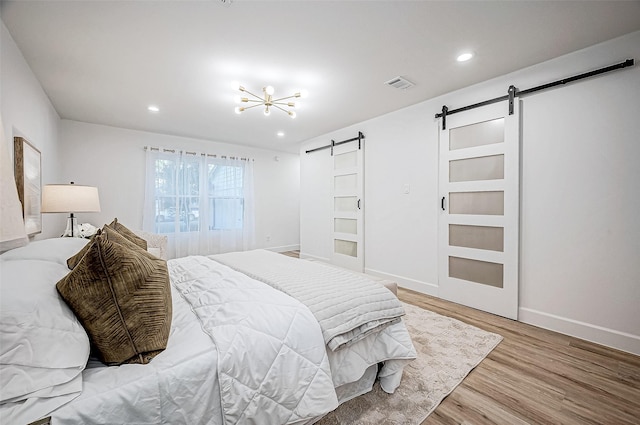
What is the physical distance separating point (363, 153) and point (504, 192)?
215 centimetres

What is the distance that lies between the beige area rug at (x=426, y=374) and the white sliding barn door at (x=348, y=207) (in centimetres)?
192

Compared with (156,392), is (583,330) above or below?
below

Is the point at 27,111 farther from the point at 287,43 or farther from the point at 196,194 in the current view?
the point at 196,194

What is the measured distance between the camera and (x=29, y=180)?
97.2 inches

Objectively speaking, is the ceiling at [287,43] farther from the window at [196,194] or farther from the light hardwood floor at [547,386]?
the light hardwood floor at [547,386]

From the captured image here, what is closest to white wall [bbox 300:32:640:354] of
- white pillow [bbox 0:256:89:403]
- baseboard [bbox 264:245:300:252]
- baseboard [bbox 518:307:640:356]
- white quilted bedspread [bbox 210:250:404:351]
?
baseboard [bbox 518:307:640:356]

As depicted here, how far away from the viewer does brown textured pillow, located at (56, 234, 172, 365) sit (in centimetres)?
101

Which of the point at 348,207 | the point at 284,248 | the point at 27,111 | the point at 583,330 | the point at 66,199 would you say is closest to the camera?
the point at 583,330

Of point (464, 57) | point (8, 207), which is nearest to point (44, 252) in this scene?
point (8, 207)

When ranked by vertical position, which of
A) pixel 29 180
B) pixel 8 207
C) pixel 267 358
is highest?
pixel 29 180

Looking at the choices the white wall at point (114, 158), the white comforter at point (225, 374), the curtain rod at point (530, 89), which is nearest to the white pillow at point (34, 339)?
the white comforter at point (225, 374)

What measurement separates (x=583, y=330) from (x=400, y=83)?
2.93 m

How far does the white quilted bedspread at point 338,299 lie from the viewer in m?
1.44

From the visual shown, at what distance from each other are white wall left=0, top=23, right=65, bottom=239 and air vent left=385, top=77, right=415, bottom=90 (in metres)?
3.21
